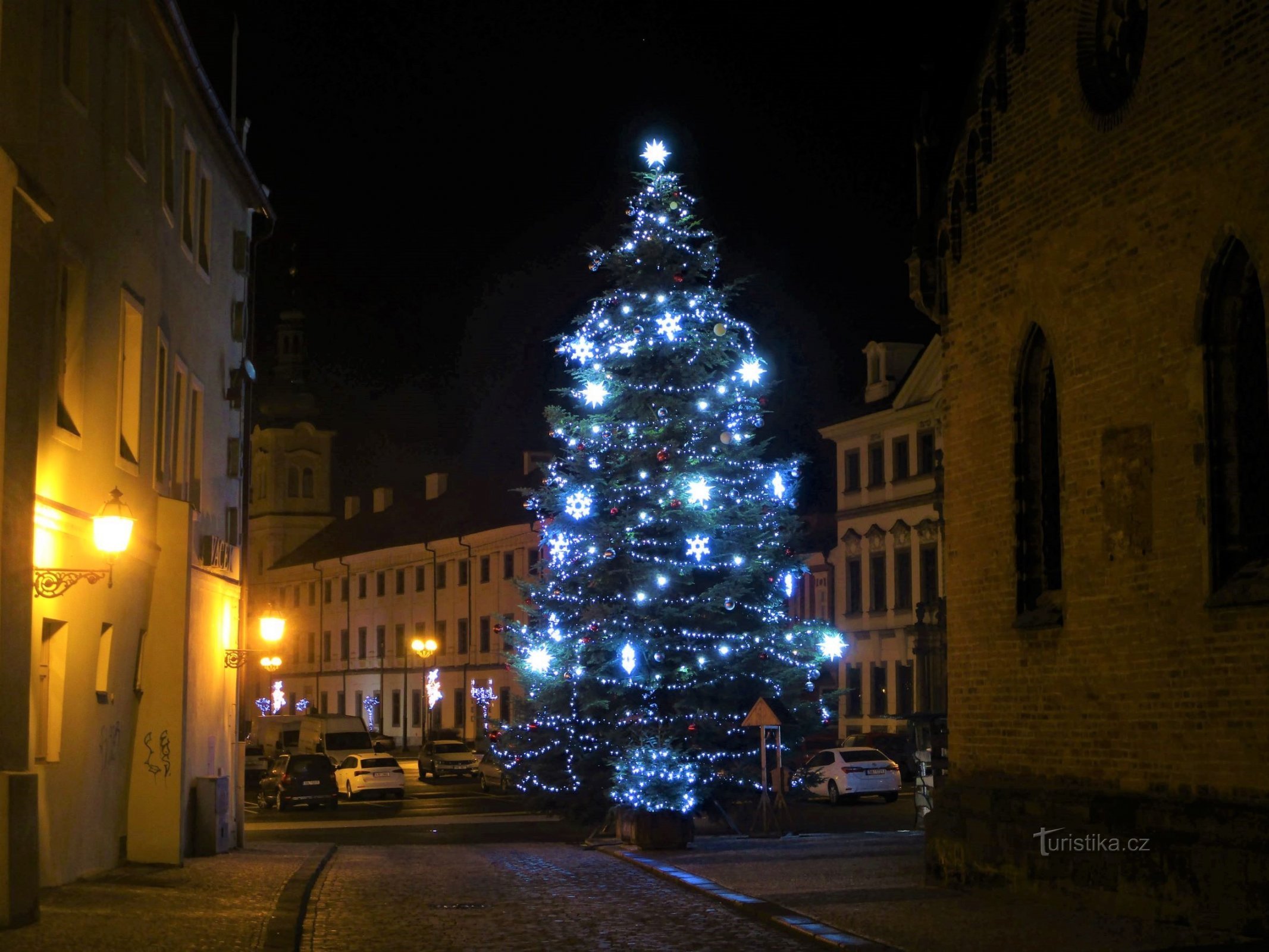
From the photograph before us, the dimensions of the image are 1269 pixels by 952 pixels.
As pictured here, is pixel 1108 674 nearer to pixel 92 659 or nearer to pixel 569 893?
pixel 569 893

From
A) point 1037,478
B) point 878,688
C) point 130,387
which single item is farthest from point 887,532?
point 1037,478

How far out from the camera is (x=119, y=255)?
1806 centimetres

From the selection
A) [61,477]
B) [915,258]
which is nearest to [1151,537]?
[915,258]

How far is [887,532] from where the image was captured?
178ft

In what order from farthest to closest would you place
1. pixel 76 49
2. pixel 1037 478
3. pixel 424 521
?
pixel 424 521
pixel 76 49
pixel 1037 478

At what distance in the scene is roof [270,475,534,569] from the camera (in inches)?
3073

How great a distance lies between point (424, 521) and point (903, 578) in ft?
132

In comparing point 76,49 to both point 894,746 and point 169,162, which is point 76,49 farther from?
point 894,746

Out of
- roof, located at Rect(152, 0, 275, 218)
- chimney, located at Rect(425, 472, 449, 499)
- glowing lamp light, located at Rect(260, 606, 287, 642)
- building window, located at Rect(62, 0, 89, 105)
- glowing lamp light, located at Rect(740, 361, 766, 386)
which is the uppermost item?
chimney, located at Rect(425, 472, 449, 499)

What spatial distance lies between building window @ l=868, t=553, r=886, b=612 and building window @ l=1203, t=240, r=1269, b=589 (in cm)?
4187

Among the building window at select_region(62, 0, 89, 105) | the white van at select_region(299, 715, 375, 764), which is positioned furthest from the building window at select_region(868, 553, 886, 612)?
the building window at select_region(62, 0, 89, 105)

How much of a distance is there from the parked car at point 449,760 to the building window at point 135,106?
3721 cm

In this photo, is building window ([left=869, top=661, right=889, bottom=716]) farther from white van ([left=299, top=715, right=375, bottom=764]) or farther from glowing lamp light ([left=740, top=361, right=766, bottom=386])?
glowing lamp light ([left=740, top=361, right=766, bottom=386])

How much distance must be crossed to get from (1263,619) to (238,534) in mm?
19269
